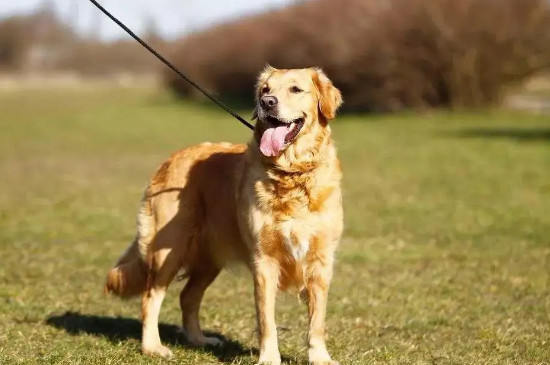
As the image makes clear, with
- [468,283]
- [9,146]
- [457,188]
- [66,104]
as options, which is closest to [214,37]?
[66,104]

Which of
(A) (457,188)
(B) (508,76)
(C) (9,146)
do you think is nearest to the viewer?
(A) (457,188)

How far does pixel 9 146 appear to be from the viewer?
24.3 m

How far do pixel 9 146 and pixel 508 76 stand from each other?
62.2 feet

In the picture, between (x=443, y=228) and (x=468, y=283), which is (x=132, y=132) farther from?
(x=468, y=283)

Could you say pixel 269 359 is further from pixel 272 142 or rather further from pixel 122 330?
pixel 122 330

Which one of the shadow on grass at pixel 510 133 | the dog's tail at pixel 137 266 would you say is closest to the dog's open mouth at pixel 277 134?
the dog's tail at pixel 137 266

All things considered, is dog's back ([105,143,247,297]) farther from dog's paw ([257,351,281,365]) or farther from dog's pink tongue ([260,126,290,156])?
dog's paw ([257,351,281,365])

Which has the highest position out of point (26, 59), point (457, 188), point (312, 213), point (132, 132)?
point (312, 213)

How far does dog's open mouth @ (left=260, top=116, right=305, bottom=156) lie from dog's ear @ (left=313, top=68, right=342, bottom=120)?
0.18m

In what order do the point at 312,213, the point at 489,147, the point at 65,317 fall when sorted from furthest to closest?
1. the point at 489,147
2. the point at 65,317
3. the point at 312,213

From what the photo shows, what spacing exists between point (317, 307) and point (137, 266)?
1407 millimetres

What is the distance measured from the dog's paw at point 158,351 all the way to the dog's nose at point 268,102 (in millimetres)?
1762

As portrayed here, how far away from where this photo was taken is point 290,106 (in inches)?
217

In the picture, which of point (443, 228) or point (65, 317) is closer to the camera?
point (65, 317)
